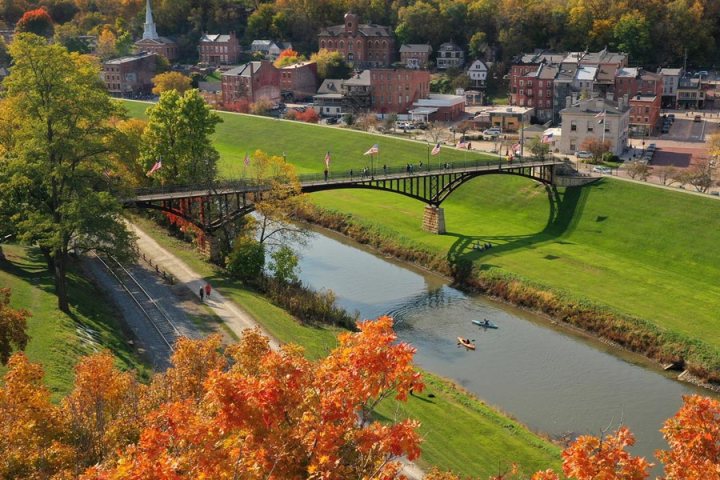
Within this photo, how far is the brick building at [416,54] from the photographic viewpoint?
13975cm

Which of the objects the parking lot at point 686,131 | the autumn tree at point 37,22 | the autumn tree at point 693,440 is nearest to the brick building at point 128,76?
the autumn tree at point 37,22

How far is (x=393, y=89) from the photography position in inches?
4668

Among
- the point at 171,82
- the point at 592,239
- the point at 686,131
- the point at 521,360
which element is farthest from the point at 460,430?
the point at 171,82

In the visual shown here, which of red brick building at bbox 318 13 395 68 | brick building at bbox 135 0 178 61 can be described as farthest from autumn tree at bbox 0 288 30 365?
brick building at bbox 135 0 178 61

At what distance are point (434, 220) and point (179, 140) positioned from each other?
20.6 m

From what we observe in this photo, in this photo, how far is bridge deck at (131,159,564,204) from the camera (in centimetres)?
5434

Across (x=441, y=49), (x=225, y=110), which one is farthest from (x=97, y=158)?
(x=441, y=49)

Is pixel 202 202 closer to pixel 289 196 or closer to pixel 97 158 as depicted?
pixel 289 196

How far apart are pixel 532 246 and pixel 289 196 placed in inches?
760

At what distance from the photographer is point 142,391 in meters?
23.1

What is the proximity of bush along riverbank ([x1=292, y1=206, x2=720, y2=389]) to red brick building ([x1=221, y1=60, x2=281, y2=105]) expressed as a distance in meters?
59.1

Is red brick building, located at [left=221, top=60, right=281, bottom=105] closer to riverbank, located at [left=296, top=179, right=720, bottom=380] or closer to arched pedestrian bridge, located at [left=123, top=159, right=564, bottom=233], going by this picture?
riverbank, located at [left=296, top=179, right=720, bottom=380]

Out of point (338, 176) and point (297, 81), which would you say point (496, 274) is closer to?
point (338, 176)

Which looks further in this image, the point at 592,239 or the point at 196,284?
the point at 592,239
